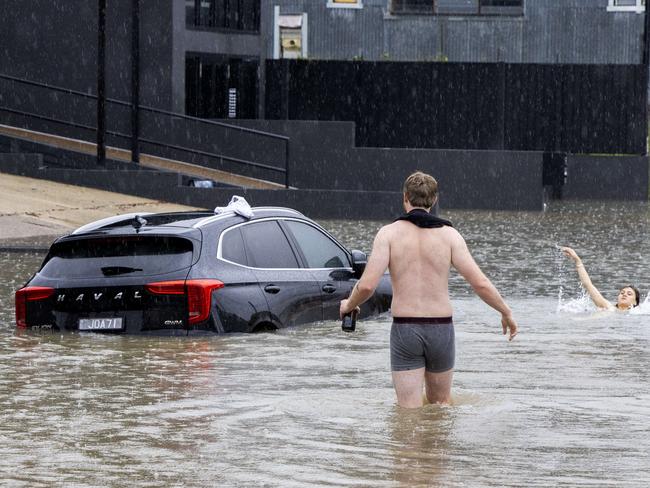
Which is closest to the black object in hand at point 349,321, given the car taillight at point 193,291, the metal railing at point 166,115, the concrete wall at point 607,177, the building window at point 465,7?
the car taillight at point 193,291

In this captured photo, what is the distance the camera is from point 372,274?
9.21m

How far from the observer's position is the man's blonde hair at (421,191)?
30.3ft

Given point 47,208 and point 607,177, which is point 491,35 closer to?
point 607,177

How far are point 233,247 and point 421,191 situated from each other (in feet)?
15.0

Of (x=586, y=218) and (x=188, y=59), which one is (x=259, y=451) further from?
(x=188, y=59)

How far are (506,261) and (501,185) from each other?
14896 mm

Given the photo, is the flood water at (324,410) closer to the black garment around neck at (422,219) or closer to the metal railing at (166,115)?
the black garment around neck at (422,219)

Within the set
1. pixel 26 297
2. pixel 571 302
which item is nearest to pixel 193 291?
pixel 26 297

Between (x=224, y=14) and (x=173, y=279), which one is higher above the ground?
(x=224, y=14)

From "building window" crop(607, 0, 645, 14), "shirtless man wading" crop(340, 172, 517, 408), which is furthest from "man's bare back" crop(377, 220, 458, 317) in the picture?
"building window" crop(607, 0, 645, 14)

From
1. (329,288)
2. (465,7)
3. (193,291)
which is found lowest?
(329,288)

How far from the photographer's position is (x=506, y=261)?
2311 centimetres

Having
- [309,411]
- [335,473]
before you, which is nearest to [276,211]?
[309,411]

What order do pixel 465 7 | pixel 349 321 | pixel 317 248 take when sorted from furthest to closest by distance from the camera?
1. pixel 465 7
2. pixel 317 248
3. pixel 349 321
